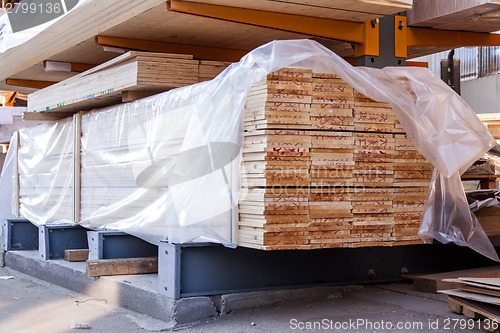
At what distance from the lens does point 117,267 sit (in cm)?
717

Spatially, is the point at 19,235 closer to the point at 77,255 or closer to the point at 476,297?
the point at 77,255

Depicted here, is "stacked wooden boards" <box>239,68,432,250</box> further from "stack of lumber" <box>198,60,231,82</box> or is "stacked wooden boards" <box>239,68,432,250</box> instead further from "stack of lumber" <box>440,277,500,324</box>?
"stack of lumber" <box>198,60,231,82</box>

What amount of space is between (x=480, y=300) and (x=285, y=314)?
64.1 inches

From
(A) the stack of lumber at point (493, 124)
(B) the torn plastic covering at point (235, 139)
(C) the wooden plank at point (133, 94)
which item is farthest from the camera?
(A) the stack of lumber at point (493, 124)

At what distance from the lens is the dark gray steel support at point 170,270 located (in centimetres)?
584

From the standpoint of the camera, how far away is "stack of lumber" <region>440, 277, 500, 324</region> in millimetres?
5147

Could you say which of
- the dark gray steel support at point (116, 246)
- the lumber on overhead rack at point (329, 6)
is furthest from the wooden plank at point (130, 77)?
the dark gray steel support at point (116, 246)

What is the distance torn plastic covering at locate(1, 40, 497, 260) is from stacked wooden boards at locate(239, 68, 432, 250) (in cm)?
11

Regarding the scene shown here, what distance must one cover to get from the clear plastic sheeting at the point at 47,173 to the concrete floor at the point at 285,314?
6.36ft

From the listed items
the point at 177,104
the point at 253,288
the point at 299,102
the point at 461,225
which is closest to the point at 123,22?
the point at 177,104

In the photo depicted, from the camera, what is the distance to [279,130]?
543cm

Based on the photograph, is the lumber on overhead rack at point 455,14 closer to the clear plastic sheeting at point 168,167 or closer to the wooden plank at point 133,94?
the clear plastic sheeting at point 168,167

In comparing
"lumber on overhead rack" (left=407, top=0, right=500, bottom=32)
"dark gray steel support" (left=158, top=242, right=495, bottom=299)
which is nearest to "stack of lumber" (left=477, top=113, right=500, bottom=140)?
"lumber on overhead rack" (left=407, top=0, right=500, bottom=32)

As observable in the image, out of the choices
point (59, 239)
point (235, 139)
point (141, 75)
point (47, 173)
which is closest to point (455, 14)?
point (235, 139)
